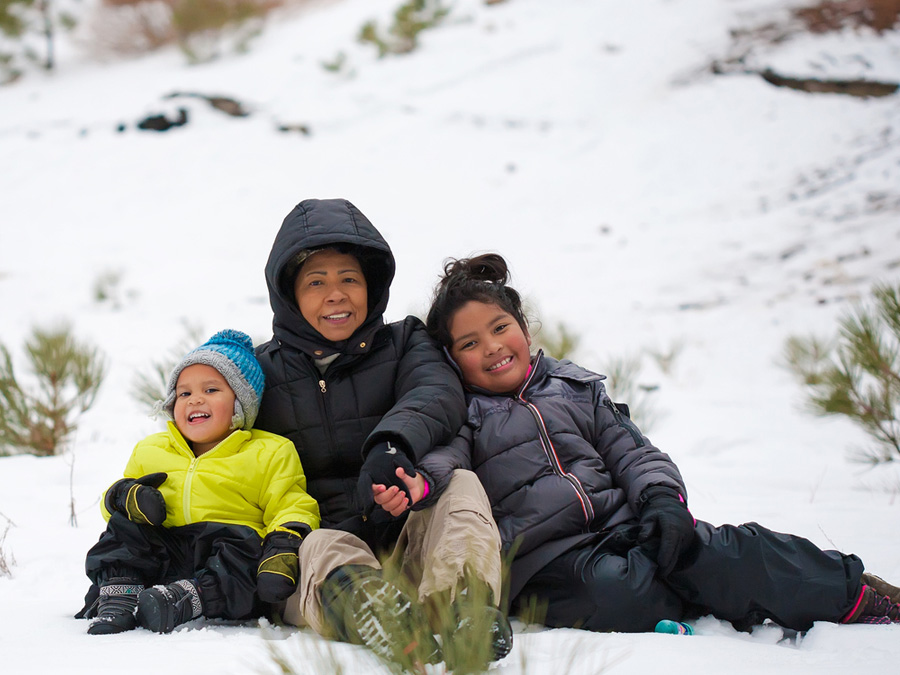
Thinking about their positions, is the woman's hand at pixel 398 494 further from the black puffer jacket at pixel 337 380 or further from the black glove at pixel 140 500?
the black glove at pixel 140 500

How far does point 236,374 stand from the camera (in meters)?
2.17

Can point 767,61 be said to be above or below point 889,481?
above

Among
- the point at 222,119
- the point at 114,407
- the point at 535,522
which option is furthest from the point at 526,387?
the point at 222,119

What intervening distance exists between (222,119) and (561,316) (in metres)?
7.69

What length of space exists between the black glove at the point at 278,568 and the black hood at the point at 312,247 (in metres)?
0.57

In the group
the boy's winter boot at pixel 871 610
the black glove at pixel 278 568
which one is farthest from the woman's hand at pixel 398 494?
the boy's winter boot at pixel 871 610

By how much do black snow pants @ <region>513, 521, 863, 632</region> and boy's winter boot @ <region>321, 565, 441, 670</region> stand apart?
0.52 metres

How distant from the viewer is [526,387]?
2279mm

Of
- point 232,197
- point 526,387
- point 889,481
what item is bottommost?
point 889,481

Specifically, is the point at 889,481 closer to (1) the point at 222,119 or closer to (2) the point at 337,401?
(2) the point at 337,401

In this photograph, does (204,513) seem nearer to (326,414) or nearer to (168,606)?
(168,606)

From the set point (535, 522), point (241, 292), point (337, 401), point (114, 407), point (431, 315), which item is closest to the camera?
point (535, 522)

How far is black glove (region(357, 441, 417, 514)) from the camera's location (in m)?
1.78

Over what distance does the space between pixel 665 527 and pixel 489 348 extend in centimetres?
74
